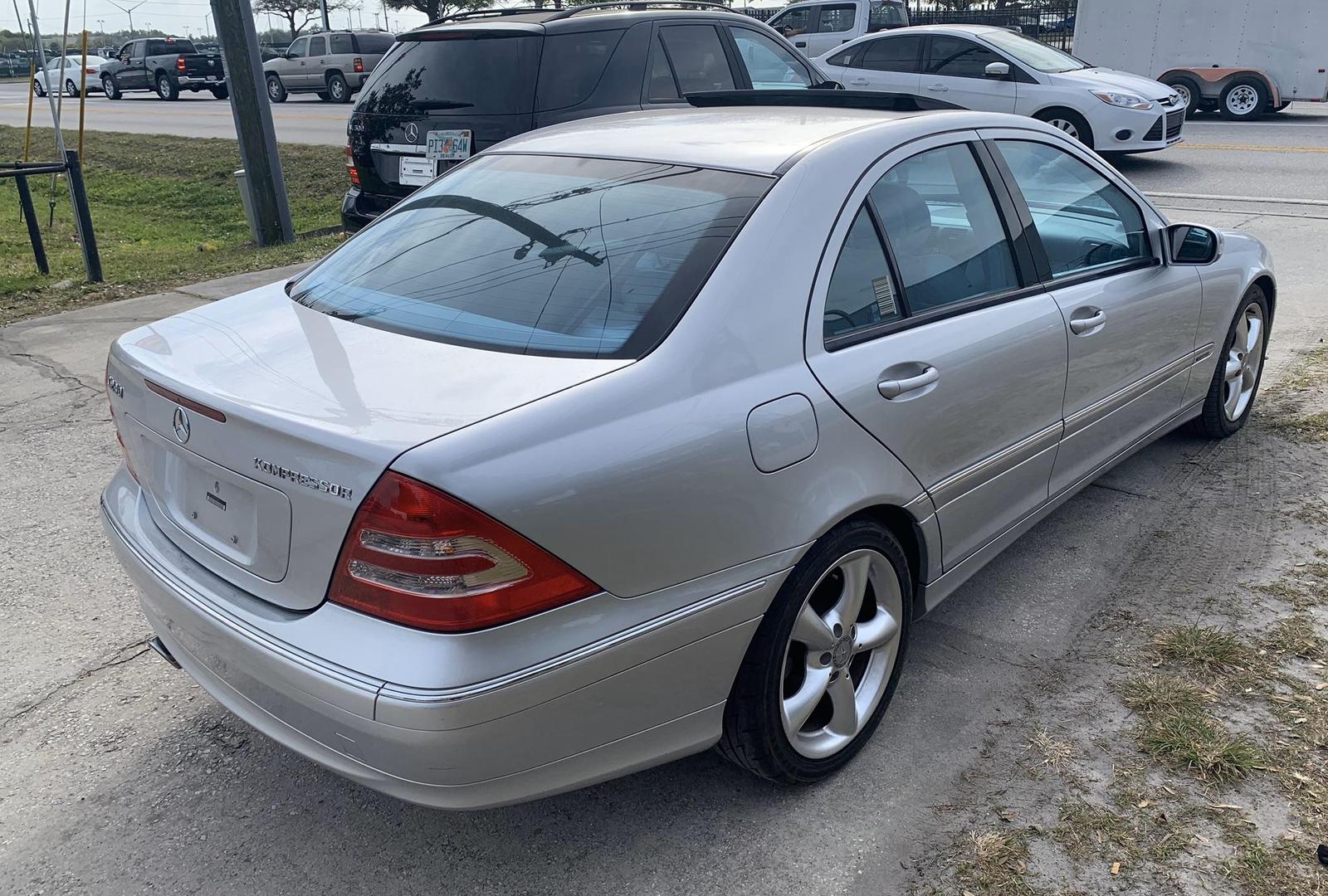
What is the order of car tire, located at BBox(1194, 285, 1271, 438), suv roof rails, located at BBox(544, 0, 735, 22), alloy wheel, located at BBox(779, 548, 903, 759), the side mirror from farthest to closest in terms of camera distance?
suv roof rails, located at BBox(544, 0, 735, 22) → car tire, located at BBox(1194, 285, 1271, 438) → the side mirror → alloy wheel, located at BBox(779, 548, 903, 759)

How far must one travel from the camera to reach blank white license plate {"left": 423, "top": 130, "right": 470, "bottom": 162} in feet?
22.5

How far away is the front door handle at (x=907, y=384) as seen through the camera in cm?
266

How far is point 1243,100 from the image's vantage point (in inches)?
655

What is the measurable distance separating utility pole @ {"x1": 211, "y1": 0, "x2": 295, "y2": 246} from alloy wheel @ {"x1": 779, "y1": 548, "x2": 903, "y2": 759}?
796 cm

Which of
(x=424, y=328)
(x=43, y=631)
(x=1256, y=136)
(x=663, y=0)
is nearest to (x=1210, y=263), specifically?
(x=424, y=328)

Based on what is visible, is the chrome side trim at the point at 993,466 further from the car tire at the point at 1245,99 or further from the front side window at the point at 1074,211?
the car tire at the point at 1245,99

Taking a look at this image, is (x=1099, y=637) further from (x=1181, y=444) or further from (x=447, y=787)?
(x=447, y=787)

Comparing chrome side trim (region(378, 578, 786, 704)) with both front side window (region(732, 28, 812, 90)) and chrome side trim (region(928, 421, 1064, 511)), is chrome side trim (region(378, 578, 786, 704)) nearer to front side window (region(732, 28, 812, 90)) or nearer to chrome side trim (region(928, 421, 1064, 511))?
chrome side trim (region(928, 421, 1064, 511))

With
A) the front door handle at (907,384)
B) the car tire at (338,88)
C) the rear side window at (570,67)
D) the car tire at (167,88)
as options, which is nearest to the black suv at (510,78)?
the rear side window at (570,67)

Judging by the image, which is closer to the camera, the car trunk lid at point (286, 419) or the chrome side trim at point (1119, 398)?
the car trunk lid at point (286, 419)

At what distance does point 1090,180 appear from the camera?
3.82m

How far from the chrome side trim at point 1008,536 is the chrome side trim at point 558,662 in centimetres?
92

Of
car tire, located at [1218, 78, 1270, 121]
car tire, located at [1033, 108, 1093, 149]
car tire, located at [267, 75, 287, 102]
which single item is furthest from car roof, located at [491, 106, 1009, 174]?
car tire, located at [267, 75, 287, 102]

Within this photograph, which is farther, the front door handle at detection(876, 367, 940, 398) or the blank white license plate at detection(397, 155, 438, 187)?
the blank white license plate at detection(397, 155, 438, 187)
